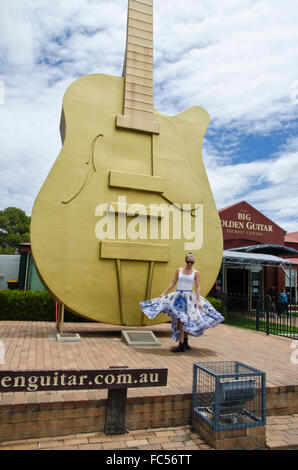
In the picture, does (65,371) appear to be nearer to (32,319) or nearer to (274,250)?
(32,319)

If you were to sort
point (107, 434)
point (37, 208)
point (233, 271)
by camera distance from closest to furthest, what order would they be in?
point (107, 434), point (37, 208), point (233, 271)

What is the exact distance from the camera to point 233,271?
1691 cm

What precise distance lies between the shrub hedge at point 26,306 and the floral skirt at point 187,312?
375cm

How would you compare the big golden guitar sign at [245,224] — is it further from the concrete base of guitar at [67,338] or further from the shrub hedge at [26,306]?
the concrete base of guitar at [67,338]

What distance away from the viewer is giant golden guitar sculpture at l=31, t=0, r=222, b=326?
582 cm

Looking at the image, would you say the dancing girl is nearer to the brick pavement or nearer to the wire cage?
the brick pavement

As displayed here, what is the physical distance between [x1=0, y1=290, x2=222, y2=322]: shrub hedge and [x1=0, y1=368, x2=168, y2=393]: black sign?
19.0 ft

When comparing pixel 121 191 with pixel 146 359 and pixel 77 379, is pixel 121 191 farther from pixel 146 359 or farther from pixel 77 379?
pixel 77 379

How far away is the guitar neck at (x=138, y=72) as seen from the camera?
660 cm

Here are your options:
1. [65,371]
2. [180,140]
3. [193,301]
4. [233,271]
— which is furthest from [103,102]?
[233,271]

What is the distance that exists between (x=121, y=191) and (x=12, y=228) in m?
39.7

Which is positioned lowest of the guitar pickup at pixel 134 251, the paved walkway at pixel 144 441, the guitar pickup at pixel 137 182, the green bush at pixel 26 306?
the paved walkway at pixel 144 441

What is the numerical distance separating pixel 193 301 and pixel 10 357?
2.71 metres

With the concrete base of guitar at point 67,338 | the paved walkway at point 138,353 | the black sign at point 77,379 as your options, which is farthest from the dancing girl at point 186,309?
the black sign at point 77,379
